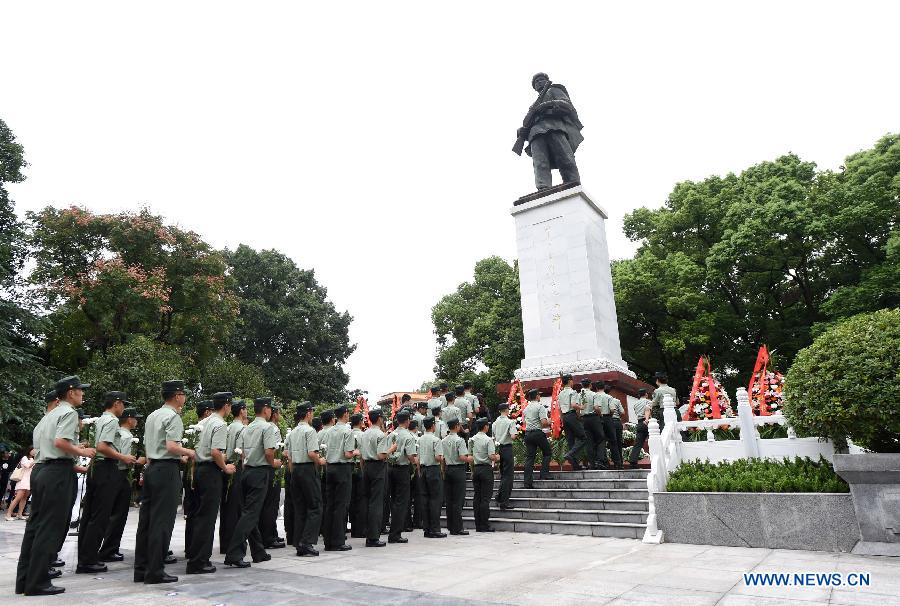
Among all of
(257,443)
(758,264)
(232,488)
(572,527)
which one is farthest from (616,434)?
(758,264)

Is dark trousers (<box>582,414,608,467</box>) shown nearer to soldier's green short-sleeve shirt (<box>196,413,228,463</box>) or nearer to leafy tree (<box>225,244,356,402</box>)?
soldier's green short-sleeve shirt (<box>196,413,228,463</box>)

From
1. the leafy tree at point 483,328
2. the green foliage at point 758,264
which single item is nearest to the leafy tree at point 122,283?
the leafy tree at point 483,328

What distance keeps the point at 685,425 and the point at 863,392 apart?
3.22m

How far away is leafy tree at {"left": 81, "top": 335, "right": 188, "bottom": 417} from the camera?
1789 cm

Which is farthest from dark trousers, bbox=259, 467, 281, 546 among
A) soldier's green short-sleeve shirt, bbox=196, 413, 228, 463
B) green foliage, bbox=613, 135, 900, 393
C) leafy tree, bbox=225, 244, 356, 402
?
leafy tree, bbox=225, 244, 356, 402

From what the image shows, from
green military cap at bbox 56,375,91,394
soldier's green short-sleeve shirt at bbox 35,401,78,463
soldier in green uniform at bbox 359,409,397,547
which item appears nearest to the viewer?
soldier's green short-sleeve shirt at bbox 35,401,78,463

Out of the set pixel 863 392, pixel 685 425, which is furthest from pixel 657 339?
pixel 863 392

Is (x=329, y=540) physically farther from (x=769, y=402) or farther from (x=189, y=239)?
(x=189, y=239)

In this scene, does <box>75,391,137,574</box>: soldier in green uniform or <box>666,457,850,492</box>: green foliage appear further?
<box>666,457,850,492</box>: green foliage

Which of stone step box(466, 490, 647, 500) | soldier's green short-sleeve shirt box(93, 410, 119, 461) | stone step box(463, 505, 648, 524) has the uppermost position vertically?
soldier's green short-sleeve shirt box(93, 410, 119, 461)

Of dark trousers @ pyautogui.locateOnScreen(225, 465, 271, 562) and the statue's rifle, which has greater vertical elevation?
the statue's rifle

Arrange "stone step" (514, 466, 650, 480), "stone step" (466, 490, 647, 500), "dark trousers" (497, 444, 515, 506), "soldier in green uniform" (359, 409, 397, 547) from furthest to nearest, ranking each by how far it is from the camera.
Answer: "stone step" (514, 466, 650, 480) < "dark trousers" (497, 444, 515, 506) < "stone step" (466, 490, 647, 500) < "soldier in green uniform" (359, 409, 397, 547)

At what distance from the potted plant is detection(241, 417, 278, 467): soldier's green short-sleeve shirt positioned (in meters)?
6.16

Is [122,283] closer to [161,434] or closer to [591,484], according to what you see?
[161,434]
